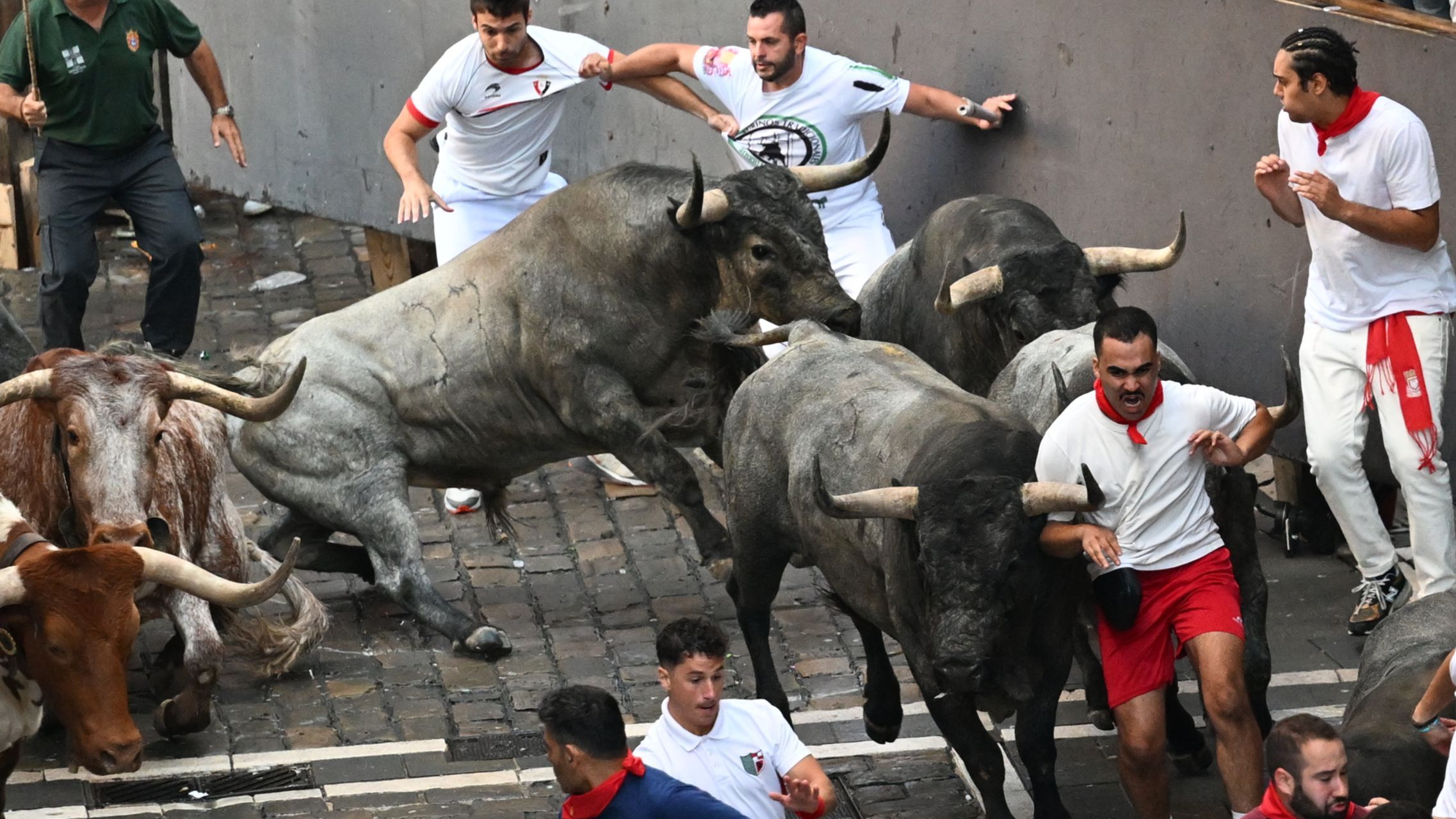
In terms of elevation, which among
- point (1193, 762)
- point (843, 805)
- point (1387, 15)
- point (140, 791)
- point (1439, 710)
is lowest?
point (140, 791)

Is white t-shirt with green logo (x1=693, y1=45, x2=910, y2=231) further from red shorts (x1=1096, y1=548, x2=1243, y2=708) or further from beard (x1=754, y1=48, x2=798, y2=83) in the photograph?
red shorts (x1=1096, y1=548, x2=1243, y2=708)

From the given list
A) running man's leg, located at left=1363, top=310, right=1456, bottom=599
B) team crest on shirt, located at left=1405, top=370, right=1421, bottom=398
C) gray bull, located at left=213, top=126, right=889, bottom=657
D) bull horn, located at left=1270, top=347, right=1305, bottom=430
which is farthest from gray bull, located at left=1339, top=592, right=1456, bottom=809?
gray bull, located at left=213, top=126, right=889, bottom=657

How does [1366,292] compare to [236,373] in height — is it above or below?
above

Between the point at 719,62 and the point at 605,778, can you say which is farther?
the point at 719,62

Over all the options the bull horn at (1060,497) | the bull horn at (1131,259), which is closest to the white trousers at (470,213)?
the bull horn at (1131,259)

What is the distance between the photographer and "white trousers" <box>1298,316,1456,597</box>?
27.6 feet

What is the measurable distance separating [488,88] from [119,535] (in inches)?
145

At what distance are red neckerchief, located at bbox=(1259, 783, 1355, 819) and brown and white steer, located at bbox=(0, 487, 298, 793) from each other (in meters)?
3.38

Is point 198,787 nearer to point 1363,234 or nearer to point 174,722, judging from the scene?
point 174,722

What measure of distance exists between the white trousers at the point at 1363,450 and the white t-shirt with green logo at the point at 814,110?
2.80 metres

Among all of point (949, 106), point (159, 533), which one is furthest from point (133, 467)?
point (949, 106)

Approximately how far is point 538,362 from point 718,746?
380 centimetres

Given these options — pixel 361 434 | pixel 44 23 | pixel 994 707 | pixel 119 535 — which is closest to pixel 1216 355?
pixel 994 707

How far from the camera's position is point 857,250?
1070 centimetres
